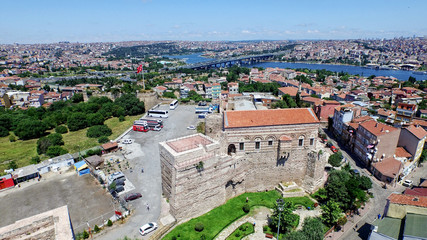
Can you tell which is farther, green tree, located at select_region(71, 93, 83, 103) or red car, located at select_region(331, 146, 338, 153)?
green tree, located at select_region(71, 93, 83, 103)

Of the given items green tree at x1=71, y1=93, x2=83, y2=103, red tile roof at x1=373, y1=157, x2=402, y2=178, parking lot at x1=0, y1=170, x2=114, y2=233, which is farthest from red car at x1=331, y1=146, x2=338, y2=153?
green tree at x1=71, y1=93, x2=83, y2=103

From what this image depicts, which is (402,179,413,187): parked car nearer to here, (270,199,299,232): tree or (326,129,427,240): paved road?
(326,129,427,240): paved road

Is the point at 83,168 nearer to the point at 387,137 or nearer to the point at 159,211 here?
the point at 159,211

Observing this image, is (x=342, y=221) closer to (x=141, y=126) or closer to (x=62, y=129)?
(x=141, y=126)

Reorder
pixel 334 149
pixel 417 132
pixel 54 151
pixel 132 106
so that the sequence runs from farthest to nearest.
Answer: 1. pixel 132 106
2. pixel 334 149
3. pixel 54 151
4. pixel 417 132

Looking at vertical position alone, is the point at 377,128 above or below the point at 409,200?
above

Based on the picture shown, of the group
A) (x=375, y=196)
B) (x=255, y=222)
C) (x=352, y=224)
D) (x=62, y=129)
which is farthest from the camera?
(x=62, y=129)

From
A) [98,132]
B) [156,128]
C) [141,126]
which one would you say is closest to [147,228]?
[156,128]
